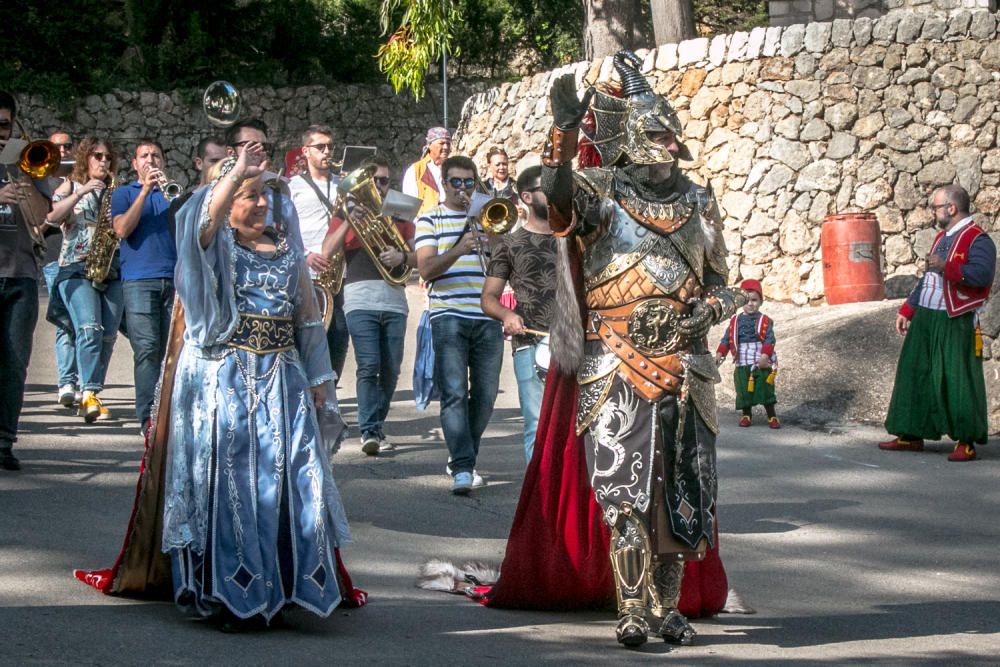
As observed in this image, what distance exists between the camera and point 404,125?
29.7 metres

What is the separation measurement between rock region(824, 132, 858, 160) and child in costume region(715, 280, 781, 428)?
683 cm

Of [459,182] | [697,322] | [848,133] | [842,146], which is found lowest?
[697,322]

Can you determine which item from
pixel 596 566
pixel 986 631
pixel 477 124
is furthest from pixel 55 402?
pixel 477 124

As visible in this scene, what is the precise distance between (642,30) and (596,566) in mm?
19107

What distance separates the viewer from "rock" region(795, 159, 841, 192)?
18484mm

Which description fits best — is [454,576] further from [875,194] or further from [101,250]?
[875,194]

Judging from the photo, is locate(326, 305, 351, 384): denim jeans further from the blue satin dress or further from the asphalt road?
the blue satin dress

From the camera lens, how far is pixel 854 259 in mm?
17281

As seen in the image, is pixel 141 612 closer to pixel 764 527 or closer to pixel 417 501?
pixel 417 501

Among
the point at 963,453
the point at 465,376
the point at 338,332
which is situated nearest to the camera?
the point at 465,376

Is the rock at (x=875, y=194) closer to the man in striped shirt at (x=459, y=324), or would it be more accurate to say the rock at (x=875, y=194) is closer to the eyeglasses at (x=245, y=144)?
the man in striped shirt at (x=459, y=324)

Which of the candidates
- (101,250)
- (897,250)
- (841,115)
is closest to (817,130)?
(841,115)

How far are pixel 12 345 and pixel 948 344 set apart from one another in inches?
251

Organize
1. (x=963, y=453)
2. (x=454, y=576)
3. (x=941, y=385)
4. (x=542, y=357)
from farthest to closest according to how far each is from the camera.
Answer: (x=941, y=385), (x=963, y=453), (x=542, y=357), (x=454, y=576)
